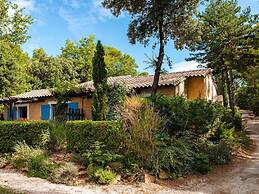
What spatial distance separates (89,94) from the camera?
21.9 m

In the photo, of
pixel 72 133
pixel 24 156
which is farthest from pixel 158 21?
pixel 24 156

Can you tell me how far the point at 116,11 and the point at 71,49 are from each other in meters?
35.9

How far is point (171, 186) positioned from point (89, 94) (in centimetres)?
1284

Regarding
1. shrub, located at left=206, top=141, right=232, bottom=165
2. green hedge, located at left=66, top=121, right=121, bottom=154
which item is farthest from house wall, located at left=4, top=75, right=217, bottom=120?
green hedge, located at left=66, top=121, right=121, bottom=154

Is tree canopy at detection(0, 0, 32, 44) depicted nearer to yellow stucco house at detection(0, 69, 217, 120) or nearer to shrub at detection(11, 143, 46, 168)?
yellow stucco house at detection(0, 69, 217, 120)

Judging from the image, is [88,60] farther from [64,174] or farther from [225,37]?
[64,174]

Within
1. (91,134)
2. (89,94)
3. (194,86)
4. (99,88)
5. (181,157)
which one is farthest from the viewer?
(194,86)

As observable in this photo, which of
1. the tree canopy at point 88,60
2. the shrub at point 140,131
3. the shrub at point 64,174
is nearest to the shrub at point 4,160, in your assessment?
the shrub at point 64,174

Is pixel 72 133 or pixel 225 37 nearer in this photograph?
pixel 72 133

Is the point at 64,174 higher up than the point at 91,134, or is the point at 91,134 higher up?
the point at 91,134

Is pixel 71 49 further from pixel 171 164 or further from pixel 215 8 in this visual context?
pixel 171 164

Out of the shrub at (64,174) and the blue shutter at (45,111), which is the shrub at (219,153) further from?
the blue shutter at (45,111)

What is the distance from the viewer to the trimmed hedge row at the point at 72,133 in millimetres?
11676

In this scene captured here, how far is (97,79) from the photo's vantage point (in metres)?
16.4
